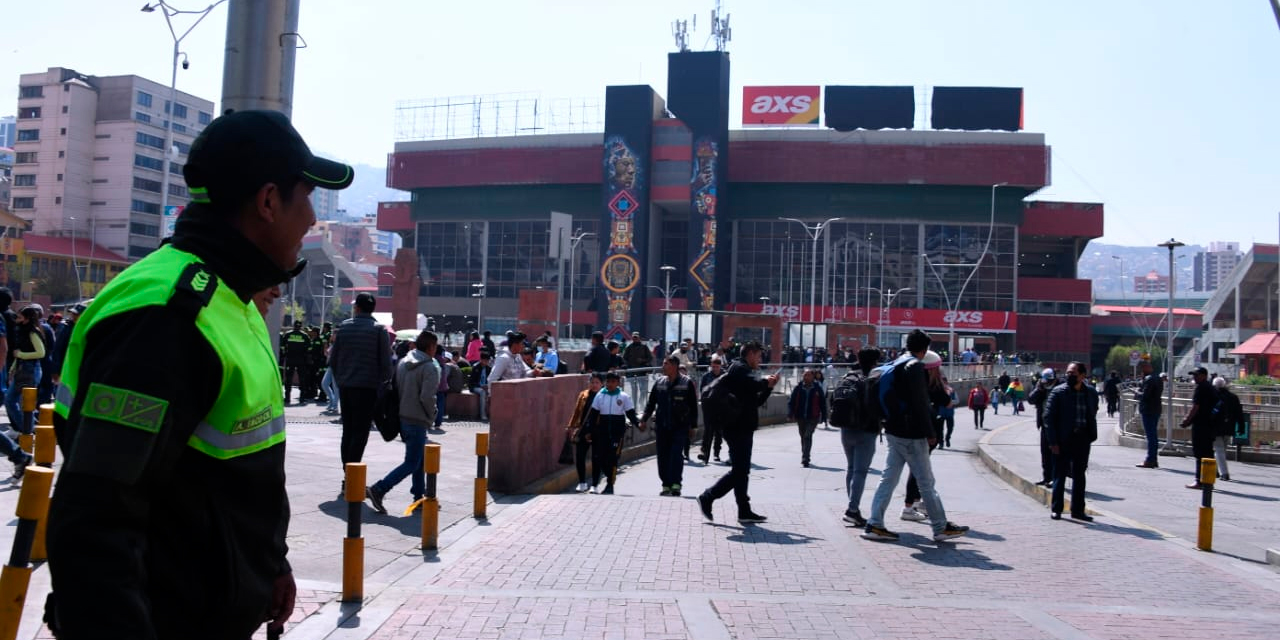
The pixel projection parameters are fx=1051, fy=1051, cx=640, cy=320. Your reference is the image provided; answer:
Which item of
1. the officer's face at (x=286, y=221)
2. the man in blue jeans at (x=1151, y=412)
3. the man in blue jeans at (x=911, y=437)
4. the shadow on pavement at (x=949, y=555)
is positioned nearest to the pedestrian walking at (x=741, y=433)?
the man in blue jeans at (x=911, y=437)

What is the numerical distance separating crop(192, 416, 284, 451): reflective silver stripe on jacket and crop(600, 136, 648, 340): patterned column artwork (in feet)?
260

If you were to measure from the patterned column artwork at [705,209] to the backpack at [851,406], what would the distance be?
68.5 metres

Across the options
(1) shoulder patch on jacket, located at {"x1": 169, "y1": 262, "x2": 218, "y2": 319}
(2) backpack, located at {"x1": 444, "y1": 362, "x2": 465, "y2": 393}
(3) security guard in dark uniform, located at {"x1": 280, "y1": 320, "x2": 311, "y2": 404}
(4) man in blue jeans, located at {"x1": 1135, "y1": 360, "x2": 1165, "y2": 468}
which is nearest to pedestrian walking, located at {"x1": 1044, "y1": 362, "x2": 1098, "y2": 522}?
(4) man in blue jeans, located at {"x1": 1135, "y1": 360, "x2": 1165, "y2": 468}

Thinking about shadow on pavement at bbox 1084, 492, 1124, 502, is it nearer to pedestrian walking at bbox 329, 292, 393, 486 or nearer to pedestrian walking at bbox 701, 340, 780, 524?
pedestrian walking at bbox 701, 340, 780, 524

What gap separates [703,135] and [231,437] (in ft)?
262

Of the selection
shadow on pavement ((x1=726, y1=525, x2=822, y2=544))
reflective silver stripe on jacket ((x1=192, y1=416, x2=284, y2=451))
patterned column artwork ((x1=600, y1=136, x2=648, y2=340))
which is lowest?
shadow on pavement ((x1=726, y1=525, x2=822, y2=544))

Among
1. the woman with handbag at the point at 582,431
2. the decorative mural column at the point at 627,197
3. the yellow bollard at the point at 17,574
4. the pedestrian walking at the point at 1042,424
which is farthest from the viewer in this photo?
the decorative mural column at the point at 627,197

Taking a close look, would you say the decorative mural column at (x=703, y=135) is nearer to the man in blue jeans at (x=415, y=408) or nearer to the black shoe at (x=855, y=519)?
the black shoe at (x=855, y=519)

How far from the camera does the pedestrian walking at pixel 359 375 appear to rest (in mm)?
9977

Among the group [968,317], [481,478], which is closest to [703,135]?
[968,317]

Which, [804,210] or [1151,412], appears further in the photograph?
[804,210]

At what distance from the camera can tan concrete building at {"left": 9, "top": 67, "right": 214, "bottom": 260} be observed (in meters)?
90.6

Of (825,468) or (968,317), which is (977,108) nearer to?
(968,317)

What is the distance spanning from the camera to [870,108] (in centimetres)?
8644
